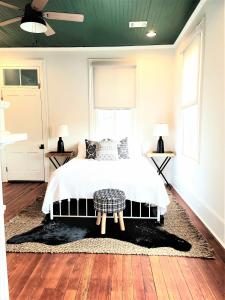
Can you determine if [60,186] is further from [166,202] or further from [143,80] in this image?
[143,80]

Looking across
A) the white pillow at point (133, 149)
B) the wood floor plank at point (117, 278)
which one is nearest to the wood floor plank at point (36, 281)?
the wood floor plank at point (117, 278)

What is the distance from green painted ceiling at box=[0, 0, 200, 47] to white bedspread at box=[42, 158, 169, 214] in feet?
7.64

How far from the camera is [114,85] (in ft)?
15.9

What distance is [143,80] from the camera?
189 inches

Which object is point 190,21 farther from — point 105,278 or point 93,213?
point 105,278

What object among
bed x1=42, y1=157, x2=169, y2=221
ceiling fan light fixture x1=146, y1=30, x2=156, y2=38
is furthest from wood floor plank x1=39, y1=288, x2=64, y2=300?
ceiling fan light fixture x1=146, y1=30, x2=156, y2=38

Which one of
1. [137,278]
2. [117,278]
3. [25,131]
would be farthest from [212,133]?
[25,131]

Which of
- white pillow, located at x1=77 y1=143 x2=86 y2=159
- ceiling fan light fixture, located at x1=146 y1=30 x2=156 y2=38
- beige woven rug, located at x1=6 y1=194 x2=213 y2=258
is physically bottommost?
beige woven rug, located at x1=6 y1=194 x2=213 y2=258

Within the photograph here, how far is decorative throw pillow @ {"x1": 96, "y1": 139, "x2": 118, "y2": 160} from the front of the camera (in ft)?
13.0

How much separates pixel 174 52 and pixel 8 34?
10.9ft

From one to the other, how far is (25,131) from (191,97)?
3.59 m

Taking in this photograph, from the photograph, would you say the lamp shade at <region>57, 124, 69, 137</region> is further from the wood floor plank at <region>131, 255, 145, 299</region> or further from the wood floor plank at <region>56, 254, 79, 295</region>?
the wood floor plank at <region>131, 255, 145, 299</region>

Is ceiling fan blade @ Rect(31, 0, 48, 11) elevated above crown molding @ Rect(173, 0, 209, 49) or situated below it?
below


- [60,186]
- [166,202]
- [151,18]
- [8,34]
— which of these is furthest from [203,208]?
[8,34]
